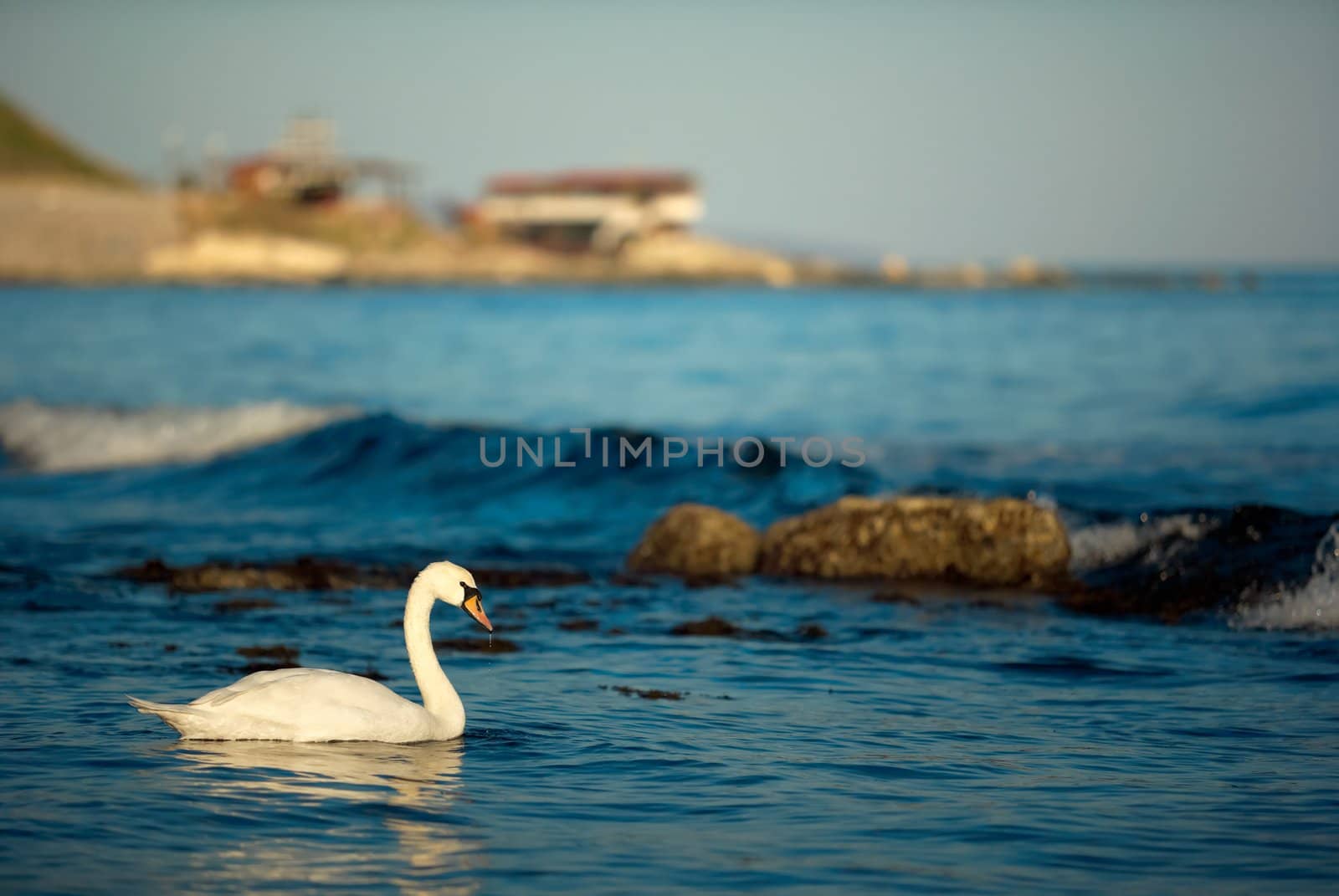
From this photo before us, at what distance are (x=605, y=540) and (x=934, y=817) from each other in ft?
35.4

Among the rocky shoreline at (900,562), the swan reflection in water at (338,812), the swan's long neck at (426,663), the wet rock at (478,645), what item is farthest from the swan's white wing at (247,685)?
the rocky shoreline at (900,562)

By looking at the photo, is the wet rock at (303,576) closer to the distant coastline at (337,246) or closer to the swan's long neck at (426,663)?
the swan's long neck at (426,663)

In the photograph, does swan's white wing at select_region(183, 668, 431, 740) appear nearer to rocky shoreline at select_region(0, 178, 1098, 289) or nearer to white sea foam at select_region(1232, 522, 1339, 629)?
white sea foam at select_region(1232, 522, 1339, 629)

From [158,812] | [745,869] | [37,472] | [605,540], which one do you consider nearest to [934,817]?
[745,869]

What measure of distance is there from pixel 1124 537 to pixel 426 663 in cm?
858

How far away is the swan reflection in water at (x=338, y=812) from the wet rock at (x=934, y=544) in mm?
6662

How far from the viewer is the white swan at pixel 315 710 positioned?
7.75m

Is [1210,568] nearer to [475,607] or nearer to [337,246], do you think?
[475,607]

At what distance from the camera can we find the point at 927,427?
30.3 m

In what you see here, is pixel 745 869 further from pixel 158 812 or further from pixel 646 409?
pixel 646 409

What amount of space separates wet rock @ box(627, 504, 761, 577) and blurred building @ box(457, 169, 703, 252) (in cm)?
14232

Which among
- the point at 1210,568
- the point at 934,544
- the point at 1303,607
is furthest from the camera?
the point at 934,544

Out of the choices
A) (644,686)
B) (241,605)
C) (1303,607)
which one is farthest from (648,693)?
(1303,607)

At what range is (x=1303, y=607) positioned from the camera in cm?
1235
